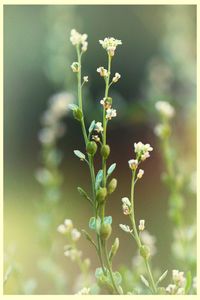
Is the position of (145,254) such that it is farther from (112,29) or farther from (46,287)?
(112,29)

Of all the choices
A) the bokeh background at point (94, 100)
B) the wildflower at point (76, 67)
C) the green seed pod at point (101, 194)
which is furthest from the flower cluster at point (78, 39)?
the bokeh background at point (94, 100)

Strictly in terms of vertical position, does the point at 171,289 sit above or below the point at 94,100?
below

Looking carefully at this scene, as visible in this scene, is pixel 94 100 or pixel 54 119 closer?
pixel 54 119

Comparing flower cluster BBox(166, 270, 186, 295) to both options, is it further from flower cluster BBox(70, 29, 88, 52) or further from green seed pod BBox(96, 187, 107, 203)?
flower cluster BBox(70, 29, 88, 52)

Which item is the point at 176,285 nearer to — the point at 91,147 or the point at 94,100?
the point at 91,147

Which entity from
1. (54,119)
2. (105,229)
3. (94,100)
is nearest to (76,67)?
(105,229)

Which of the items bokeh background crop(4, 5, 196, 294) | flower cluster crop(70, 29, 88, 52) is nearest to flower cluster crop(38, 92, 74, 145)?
bokeh background crop(4, 5, 196, 294)

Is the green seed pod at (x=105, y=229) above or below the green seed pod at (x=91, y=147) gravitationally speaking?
below

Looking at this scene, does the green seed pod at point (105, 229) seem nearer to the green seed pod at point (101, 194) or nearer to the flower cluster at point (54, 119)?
the green seed pod at point (101, 194)
